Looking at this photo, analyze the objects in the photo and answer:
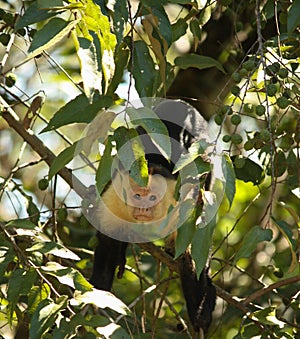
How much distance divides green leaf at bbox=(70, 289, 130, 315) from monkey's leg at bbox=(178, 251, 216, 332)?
922mm

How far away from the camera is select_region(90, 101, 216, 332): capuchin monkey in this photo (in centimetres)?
240

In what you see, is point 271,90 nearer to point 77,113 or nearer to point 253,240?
point 253,240

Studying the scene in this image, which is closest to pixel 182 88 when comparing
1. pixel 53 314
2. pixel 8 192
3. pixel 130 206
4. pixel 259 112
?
pixel 130 206

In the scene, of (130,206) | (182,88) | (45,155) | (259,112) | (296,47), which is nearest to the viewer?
(259,112)

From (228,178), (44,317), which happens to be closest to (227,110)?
(228,178)

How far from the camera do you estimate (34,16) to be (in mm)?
1228

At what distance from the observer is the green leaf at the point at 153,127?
4.26 ft

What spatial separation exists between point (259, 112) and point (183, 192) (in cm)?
25

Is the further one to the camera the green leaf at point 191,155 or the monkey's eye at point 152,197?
the monkey's eye at point 152,197

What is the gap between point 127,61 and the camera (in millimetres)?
1492

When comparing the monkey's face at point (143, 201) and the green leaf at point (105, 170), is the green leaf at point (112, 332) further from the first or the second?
the monkey's face at point (143, 201)

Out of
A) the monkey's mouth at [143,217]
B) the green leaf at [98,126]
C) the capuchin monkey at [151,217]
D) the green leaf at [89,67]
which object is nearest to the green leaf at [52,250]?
the green leaf at [98,126]

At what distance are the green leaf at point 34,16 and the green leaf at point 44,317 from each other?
0.52 m

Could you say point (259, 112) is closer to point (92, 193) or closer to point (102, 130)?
point (102, 130)
